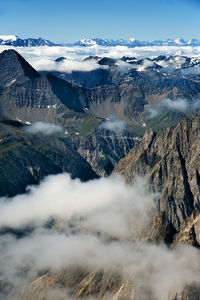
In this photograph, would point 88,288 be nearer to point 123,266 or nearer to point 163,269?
point 123,266

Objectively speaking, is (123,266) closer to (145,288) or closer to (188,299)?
(145,288)

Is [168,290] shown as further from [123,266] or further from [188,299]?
[123,266]

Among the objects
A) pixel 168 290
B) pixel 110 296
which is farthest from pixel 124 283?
pixel 168 290

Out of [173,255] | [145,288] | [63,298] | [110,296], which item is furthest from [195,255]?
[63,298]

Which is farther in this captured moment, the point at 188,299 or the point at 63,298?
the point at 63,298

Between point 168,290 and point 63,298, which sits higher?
point 168,290

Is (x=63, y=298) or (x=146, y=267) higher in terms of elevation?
(x=146, y=267)

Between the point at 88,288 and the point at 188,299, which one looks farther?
the point at 88,288
